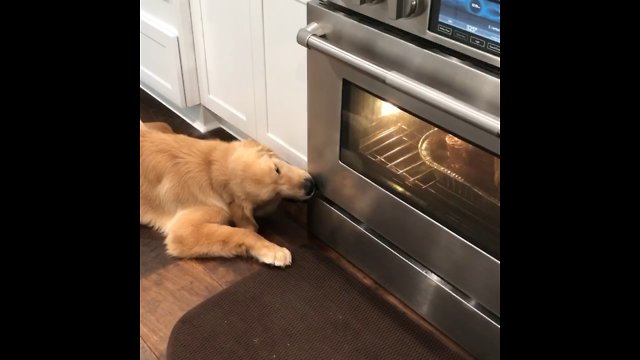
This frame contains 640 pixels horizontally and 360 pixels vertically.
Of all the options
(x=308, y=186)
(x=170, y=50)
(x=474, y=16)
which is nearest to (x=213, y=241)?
(x=308, y=186)

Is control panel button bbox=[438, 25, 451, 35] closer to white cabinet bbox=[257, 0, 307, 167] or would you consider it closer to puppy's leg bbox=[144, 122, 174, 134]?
white cabinet bbox=[257, 0, 307, 167]

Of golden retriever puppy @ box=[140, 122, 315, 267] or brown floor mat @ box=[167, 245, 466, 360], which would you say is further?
golden retriever puppy @ box=[140, 122, 315, 267]

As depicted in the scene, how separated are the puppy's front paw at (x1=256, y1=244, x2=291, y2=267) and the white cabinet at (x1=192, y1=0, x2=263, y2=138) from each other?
1.45 feet

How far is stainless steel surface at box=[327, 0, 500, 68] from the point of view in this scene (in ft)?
3.40

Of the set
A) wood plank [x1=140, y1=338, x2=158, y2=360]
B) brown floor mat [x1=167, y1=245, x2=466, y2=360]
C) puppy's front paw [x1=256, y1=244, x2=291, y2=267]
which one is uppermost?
puppy's front paw [x1=256, y1=244, x2=291, y2=267]

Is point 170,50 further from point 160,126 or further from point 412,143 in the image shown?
point 412,143

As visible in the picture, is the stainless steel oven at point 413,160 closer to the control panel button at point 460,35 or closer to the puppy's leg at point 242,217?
the control panel button at point 460,35

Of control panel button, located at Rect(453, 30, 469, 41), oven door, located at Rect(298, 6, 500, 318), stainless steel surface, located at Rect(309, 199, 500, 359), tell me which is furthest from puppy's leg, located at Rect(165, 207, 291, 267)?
control panel button, located at Rect(453, 30, 469, 41)

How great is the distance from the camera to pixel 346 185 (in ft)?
5.00
